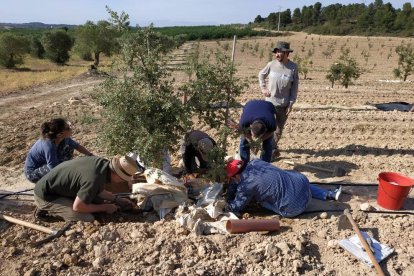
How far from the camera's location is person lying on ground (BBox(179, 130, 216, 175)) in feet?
15.8

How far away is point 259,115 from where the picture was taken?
4.91 m

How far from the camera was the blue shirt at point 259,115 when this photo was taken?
4.91 meters

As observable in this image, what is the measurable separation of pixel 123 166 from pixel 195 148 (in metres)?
1.40

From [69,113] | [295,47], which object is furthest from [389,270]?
[295,47]

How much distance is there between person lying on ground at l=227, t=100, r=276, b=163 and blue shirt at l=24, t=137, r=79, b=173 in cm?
224

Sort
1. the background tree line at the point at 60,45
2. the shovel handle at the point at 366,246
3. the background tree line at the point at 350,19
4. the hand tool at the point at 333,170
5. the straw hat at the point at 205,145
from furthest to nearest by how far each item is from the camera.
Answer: the background tree line at the point at 350,19
the background tree line at the point at 60,45
the hand tool at the point at 333,170
the straw hat at the point at 205,145
the shovel handle at the point at 366,246

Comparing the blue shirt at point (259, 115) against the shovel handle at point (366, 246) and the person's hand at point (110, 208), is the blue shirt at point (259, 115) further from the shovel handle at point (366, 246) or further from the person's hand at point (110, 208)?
the person's hand at point (110, 208)

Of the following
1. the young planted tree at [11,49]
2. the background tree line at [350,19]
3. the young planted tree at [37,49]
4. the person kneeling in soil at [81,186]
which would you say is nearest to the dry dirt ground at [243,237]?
the person kneeling in soil at [81,186]

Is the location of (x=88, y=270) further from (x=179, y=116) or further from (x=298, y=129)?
(x=298, y=129)

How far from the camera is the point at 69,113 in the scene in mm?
9539

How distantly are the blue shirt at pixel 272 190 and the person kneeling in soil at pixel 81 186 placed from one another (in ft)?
3.96

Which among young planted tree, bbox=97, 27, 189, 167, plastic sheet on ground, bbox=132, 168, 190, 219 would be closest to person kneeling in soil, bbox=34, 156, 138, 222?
plastic sheet on ground, bbox=132, 168, 190, 219

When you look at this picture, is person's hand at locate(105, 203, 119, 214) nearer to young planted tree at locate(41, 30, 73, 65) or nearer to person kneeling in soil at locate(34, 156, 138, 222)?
person kneeling in soil at locate(34, 156, 138, 222)

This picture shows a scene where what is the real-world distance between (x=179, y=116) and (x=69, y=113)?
19.5 feet
